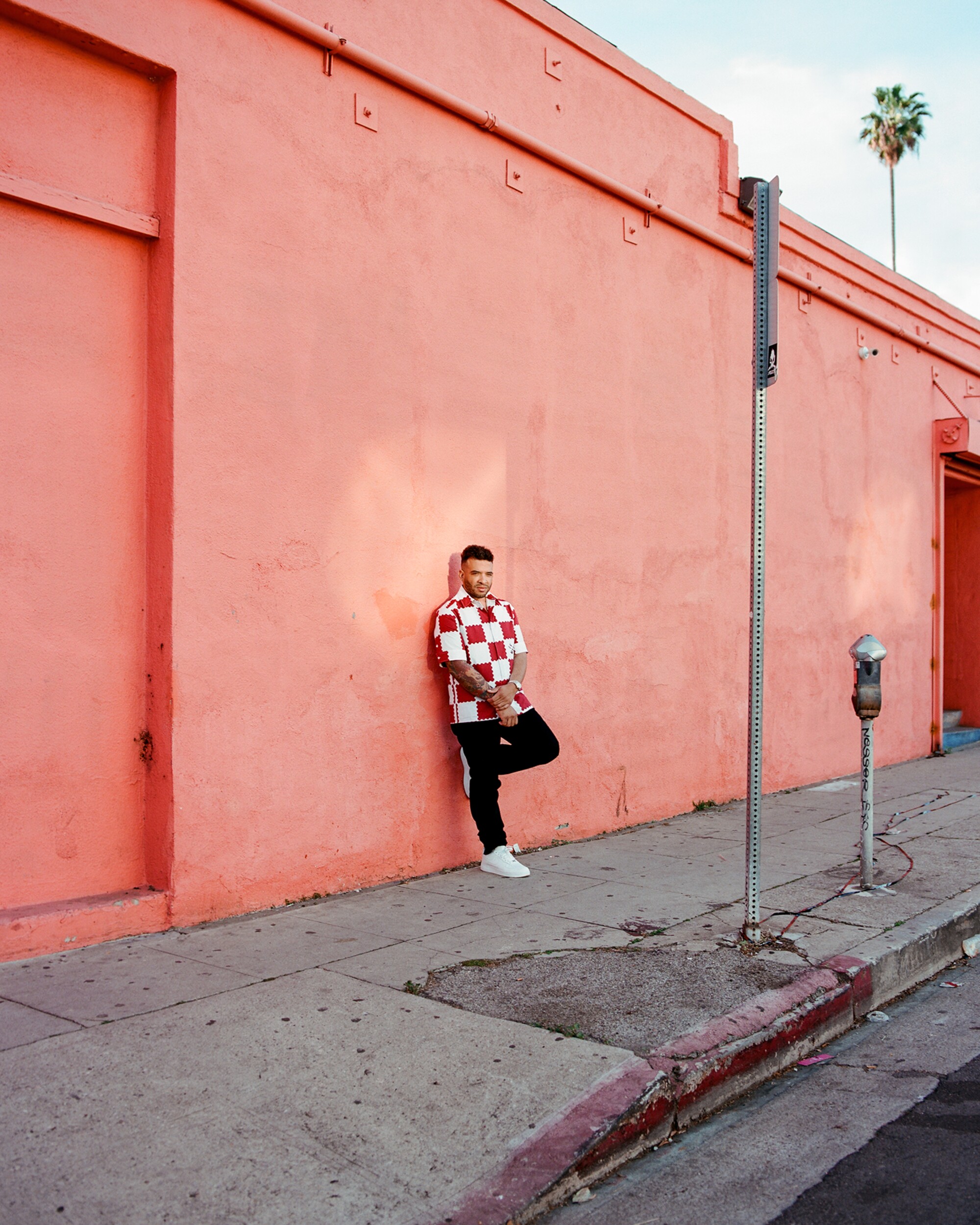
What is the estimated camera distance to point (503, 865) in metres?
6.23

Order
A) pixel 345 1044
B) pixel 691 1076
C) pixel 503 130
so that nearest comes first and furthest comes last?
1. pixel 691 1076
2. pixel 345 1044
3. pixel 503 130

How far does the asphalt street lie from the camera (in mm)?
2898

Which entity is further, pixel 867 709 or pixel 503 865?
pixel 503 865

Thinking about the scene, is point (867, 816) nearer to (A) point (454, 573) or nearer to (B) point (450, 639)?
(B) point (450, 639)

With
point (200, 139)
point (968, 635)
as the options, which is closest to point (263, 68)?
point (200, 139)

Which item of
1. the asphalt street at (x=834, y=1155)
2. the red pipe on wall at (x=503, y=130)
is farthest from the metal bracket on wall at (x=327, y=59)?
the asphalt street at (x=834, y=1155)

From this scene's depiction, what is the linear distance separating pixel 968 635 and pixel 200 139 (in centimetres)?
1185

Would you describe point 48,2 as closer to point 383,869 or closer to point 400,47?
point 400,47

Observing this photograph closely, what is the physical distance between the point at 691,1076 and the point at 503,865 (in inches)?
110

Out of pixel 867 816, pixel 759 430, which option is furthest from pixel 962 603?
pixel 759 430

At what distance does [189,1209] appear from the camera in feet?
8.79

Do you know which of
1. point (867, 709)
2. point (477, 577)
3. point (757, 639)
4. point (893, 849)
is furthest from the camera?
point (893, 849)

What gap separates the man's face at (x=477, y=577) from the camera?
6.18 metres

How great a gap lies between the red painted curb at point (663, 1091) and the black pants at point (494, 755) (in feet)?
7.35
